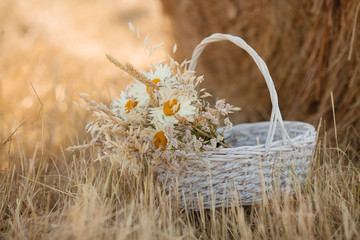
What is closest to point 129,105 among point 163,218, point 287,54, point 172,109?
point 172,109

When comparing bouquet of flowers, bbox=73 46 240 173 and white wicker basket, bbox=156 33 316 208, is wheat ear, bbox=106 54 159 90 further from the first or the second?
white wicker basket, bbox=156 33 316 208

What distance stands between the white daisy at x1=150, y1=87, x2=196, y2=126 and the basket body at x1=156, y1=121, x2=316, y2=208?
0.10 m

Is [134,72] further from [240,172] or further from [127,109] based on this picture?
[240,172]

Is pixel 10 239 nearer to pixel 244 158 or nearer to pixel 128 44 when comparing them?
pixel 244 158

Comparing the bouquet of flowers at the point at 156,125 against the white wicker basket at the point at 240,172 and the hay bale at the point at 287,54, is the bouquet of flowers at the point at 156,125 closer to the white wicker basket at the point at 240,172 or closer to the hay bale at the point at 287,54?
the white wicker basket at the point at 240,172

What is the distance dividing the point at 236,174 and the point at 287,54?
876mm

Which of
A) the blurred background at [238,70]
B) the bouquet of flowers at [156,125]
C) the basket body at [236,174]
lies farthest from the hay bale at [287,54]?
the bouquet of flowers at [156,125]

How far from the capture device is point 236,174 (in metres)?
0.87

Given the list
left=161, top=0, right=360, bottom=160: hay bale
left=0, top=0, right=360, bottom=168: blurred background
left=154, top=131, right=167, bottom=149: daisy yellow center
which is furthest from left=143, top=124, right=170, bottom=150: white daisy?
left=161, top=0, right=360, bottom=160: hay bale

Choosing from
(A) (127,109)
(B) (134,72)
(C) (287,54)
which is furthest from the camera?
(C) (287,54)

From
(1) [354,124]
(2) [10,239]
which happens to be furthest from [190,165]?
(1) [354,124]

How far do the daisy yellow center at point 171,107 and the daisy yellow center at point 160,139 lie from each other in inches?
1.8

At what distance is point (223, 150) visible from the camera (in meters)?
0.85

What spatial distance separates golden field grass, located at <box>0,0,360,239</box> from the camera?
0.76 m
